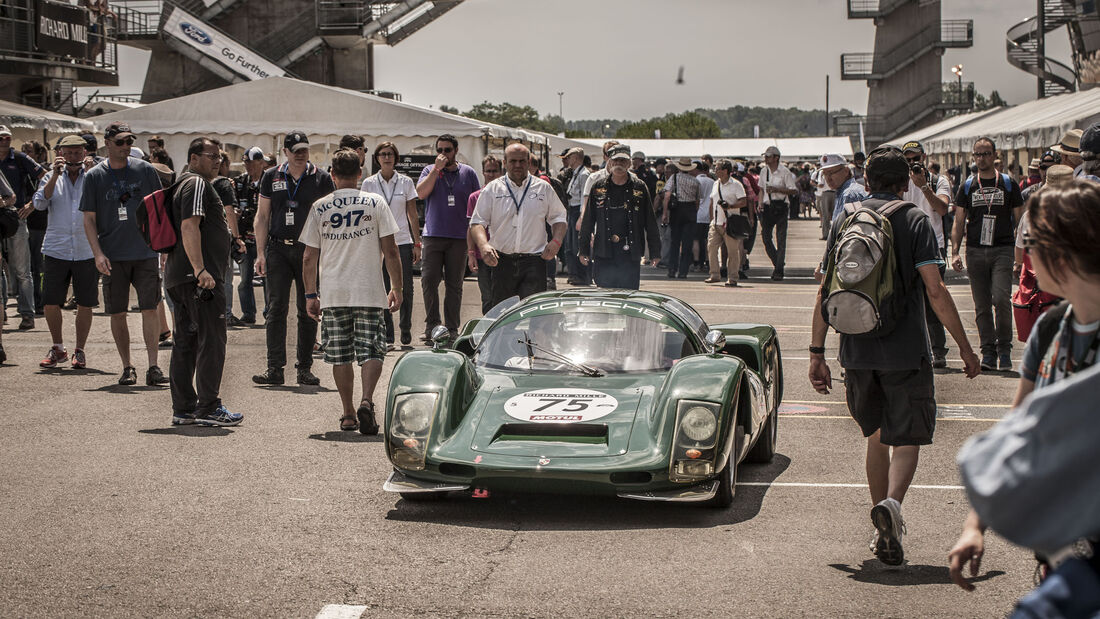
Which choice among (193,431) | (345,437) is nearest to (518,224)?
(345,437)

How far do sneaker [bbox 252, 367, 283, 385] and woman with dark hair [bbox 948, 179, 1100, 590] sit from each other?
8.15 metres

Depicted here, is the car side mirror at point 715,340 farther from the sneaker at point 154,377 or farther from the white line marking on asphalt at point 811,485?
the sneaker at point 154,377

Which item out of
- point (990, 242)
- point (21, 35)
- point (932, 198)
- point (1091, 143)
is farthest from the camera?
point (21, 35)

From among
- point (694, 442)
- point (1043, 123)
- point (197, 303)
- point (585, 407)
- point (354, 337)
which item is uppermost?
point (1043, 123)

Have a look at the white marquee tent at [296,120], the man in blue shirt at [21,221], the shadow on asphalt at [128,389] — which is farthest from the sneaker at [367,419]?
the white marquee tent at [296,120]

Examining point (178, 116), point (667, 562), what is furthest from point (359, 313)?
point (178, 116)

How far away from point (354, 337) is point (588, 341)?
77.1 inches

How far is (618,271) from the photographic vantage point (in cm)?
1241

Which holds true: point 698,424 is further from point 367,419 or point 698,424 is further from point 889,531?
point 367,419

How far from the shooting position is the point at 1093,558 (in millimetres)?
2557

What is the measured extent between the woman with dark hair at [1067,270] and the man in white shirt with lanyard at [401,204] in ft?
31.3

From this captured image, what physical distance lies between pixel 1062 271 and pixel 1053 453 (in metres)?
0.76

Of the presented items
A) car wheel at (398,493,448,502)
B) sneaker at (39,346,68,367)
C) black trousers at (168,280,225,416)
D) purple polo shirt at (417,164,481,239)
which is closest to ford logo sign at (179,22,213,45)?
purple polo shirt at (417,164,481,239)

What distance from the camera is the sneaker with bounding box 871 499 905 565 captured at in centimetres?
542
